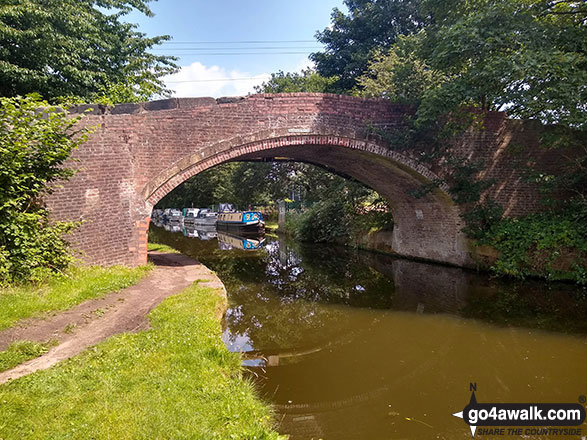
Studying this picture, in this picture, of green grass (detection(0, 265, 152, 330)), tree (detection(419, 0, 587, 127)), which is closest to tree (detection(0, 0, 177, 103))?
green grass (detection(0, 265, 152, 330))

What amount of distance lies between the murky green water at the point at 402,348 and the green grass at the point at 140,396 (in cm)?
64

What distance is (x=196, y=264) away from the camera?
9.23 m

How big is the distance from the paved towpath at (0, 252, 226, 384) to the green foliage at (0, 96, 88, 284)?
1.07 m

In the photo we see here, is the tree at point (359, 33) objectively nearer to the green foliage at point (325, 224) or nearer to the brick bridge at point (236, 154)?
the green foliage at point (325, 224)

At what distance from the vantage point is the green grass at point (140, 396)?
229 cm

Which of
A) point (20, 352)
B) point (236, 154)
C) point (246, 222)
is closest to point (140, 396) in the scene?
point (20, 352)

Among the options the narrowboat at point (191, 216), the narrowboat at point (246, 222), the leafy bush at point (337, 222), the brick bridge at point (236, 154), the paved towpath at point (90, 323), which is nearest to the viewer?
the paved towpath at point (90, 323)

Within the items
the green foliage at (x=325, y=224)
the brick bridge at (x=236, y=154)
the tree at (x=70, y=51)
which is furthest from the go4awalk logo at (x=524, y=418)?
the green foliage at (x=325, y=224)

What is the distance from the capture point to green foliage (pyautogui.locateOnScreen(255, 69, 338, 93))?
21.5m

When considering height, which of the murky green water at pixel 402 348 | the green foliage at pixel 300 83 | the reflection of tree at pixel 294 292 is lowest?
the reflection of tree at pixel 294 292

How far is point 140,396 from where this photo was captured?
266 cm

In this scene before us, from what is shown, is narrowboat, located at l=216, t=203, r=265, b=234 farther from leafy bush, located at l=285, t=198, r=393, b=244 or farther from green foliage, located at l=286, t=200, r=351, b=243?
green foliage, located at l=286, t=200, r=351, b=243

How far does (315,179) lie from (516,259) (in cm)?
1445

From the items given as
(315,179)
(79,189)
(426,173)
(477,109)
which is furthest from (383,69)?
(79,189)
